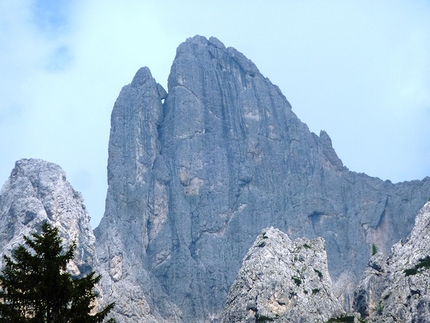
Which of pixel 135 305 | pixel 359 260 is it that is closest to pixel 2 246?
pixel 135 305

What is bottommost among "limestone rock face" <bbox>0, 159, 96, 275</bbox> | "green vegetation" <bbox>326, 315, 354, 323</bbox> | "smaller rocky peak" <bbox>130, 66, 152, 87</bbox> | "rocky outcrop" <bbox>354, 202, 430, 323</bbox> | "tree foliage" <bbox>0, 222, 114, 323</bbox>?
"tree foliage" <bbox>0, 222, 114, 323</bbox>

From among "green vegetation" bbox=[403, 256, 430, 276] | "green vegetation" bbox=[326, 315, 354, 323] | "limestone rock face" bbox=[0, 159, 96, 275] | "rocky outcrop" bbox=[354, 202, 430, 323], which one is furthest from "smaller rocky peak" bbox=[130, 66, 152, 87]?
"green vegetation" bbox=[326, 315, 354, 323]

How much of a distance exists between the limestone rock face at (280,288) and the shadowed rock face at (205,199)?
2691 cm

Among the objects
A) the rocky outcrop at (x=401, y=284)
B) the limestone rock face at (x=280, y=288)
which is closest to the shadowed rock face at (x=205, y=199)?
the limestone rock face at (x=280, y=288)

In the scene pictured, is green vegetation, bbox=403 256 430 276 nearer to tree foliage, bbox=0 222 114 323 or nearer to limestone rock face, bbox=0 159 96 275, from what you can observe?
limestone rock face, bbox=0 159 96 275

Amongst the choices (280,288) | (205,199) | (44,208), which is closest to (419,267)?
(280,288)

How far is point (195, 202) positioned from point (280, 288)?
52.0 meters

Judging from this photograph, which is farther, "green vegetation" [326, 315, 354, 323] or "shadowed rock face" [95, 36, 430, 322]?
"shadowed rock face" [95, 36, 430, 322]

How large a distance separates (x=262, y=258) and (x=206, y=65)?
7203cm

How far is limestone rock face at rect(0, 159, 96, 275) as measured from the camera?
15350cm

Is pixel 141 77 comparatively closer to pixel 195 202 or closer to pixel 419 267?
pixel 195 202

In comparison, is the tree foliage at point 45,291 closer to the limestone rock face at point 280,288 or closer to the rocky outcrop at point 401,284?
the rocky outcrop at point 401,284

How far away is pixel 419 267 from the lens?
427 ft

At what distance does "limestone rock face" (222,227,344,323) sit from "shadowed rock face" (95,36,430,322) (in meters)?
26.9
